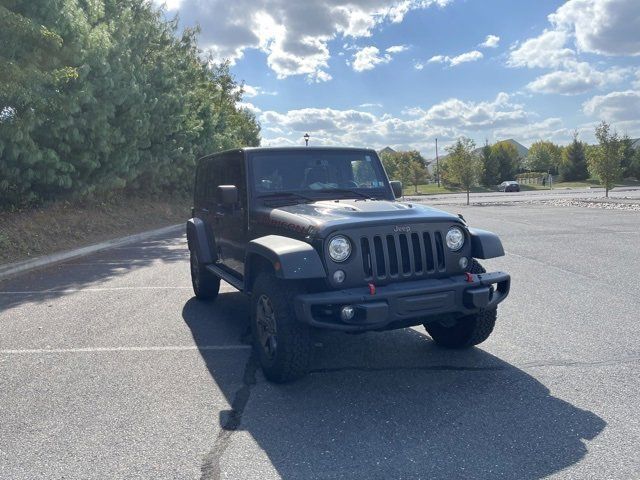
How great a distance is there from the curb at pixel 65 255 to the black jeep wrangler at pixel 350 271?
694 cm

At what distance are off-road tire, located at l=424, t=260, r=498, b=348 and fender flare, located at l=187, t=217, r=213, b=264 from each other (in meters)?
2.95

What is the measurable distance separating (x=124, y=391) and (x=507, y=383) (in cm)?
293

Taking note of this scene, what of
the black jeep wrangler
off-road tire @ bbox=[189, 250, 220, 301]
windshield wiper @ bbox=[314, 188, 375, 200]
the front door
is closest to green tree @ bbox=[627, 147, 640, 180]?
off-road tire @ bbox=[189, 250, 220, 301]

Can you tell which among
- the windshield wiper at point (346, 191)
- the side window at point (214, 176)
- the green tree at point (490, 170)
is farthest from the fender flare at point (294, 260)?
the green tree at point (490, 170)

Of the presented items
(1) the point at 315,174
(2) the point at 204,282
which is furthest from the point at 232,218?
(2) the point at 204,282

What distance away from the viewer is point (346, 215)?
4.74 metres

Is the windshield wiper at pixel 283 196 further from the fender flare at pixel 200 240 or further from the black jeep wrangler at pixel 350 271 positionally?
the fender flare at pixel 200 240

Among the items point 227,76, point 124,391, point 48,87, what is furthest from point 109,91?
point 227,76

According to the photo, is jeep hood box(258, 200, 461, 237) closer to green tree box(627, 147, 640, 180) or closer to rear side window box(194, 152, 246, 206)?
rear side window box(194, 152, 246, 206)

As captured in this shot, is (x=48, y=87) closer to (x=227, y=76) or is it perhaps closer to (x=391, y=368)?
(x=391, y=368)

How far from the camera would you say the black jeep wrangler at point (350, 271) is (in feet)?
13.8

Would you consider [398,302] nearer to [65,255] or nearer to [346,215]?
[346,215]

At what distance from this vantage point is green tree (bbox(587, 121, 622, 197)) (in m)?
32.5

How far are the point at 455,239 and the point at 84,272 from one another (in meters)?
8.25
